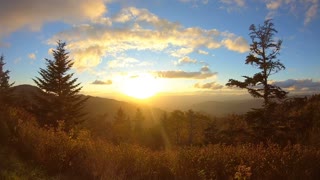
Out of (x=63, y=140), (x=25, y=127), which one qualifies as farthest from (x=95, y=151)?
(x=25, y=127)

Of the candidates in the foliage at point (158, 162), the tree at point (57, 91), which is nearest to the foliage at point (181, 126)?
the tree at point (57, 91)

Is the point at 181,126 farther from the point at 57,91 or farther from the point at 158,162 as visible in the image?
the point at 158,162

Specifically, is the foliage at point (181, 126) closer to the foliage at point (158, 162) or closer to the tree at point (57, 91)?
the tree at point (57, 91)

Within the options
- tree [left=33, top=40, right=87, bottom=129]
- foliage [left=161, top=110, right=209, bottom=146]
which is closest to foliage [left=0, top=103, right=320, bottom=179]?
tree [left=33, top=40, right=87, bottom=129]

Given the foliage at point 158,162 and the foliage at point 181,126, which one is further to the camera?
the foliage at point 181,126

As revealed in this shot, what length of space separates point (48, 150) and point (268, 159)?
601cm

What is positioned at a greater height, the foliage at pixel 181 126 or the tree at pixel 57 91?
the tree at pixel 57 91

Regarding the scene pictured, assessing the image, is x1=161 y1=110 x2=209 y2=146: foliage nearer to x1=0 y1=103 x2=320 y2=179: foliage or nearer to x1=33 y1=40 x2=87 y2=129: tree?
x1=33 y1=40 x2=87 y2=129: tree

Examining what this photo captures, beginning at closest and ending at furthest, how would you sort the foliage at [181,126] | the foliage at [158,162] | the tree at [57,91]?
the foliage at [158,162], the tree at [57,91], the foliage at [181,126]

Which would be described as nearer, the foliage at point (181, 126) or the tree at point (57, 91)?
the tree at point (57, 91)

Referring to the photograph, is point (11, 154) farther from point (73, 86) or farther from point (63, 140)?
point (73, 86)

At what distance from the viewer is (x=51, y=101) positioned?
38312 mm

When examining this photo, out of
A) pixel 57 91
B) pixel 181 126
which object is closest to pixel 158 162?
pixel 57 91

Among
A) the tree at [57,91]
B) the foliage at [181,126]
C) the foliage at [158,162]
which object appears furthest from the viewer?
the foliage at [181,126]
